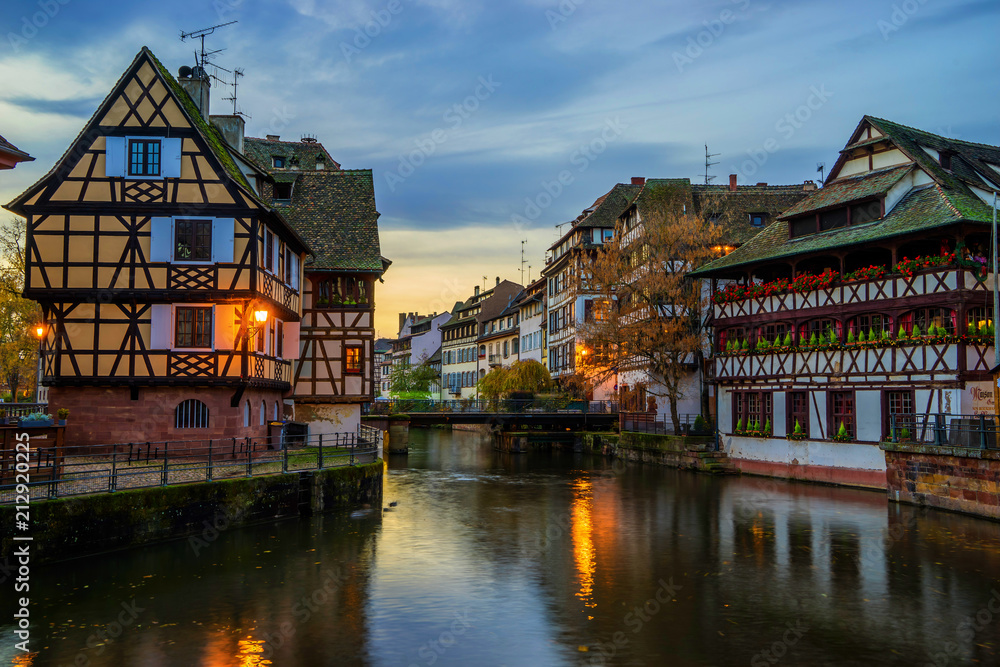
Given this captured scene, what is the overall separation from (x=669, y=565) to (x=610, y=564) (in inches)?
49.3

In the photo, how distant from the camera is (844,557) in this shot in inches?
774

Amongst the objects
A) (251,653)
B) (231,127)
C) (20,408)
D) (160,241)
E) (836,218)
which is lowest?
(251,653)

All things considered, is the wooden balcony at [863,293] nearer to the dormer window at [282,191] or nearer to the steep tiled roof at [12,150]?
the dormer window at [282,191]

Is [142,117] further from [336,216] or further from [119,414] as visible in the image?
[336,216]

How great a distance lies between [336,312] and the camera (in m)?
37.0

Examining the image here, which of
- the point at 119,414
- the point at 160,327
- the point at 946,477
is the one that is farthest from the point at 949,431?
the point at 119,414

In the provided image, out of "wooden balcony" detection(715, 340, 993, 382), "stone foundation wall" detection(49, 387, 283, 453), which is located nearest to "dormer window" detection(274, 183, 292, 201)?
"stone foundation wall" detection(49, 387, 283, 453)

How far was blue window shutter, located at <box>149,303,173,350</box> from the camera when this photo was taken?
1077 inches

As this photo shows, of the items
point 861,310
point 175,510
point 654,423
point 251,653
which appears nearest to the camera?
point 251,653

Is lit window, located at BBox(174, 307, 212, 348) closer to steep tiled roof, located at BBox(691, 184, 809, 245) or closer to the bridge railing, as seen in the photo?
the bridge railing

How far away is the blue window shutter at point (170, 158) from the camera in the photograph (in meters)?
28.0

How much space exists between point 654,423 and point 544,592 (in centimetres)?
3259

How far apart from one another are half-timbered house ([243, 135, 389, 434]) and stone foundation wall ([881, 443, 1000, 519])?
20170 millimetres

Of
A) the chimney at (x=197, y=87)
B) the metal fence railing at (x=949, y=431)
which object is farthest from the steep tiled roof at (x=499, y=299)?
the metal fence railing at (x=949, y=431)
